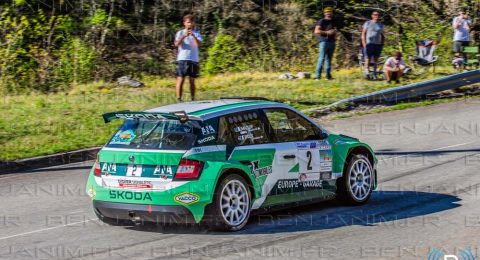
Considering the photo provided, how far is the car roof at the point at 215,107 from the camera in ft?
32.6

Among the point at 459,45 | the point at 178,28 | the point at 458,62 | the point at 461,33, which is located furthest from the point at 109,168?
the point at 178,28

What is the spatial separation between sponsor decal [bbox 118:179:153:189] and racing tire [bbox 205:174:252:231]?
0.71 meters

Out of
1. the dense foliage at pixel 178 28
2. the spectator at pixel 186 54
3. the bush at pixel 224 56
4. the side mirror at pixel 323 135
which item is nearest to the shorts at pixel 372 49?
the dense foliage at pixel 178 28

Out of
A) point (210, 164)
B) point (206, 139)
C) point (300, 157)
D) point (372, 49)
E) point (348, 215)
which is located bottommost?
point (348, 215)

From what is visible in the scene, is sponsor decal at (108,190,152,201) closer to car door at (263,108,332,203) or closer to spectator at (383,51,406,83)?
car door at (263,108,332,203)

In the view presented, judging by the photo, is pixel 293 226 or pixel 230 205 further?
pixel 293 226

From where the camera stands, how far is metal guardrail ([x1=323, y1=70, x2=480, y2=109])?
2084 cm

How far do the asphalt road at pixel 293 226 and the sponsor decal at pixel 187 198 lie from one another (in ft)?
1.40

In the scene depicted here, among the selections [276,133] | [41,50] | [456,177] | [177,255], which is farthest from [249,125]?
[41,50]

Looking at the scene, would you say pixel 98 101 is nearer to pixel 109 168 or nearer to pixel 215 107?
pixel 215 107

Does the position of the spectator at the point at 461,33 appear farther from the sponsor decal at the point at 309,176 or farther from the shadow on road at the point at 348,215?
the sponsor decal at the point at 309,176

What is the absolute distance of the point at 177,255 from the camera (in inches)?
340

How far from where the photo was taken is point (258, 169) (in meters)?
10.0

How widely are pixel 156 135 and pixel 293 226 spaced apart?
1949mm
